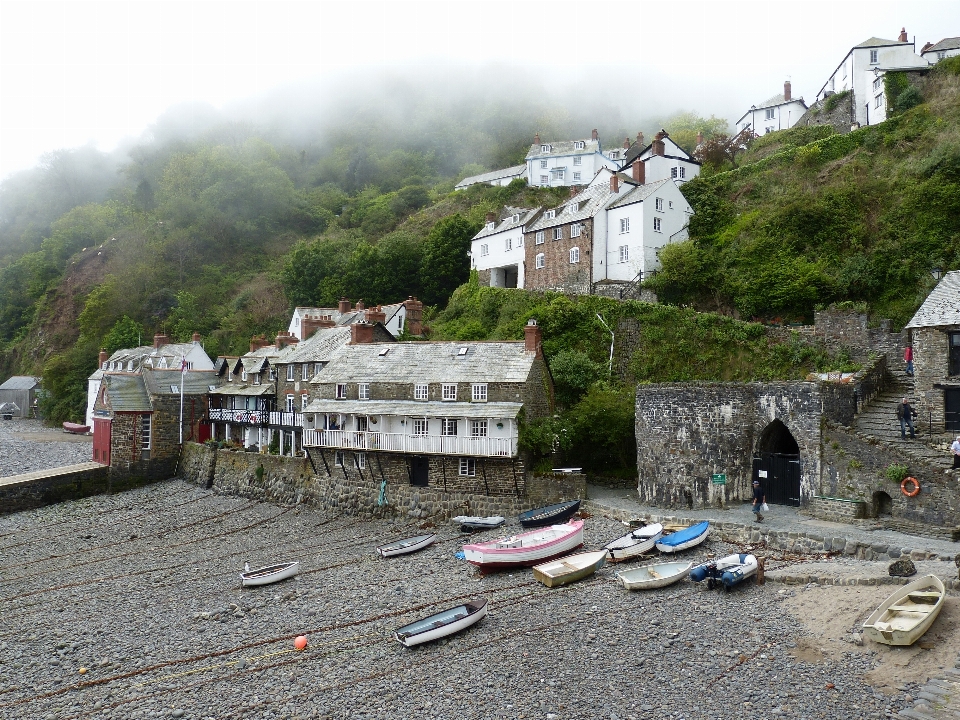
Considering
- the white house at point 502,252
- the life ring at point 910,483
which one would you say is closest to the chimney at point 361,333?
the white house at point 502,252

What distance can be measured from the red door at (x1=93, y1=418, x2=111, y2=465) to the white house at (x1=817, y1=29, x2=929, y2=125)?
52.0 metres

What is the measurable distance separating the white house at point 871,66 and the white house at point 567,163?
21.0m

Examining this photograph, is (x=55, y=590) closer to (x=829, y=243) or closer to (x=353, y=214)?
(x=829, y=243)

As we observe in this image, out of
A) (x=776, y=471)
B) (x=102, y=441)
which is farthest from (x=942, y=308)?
(x=102, y=441)

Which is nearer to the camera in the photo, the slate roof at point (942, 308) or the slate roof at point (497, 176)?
the slate roof at point (942, 308)

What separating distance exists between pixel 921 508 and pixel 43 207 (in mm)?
125158

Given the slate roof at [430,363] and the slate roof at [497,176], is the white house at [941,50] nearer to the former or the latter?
the slate roof at [497,176]

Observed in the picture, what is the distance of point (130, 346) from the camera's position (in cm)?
6056

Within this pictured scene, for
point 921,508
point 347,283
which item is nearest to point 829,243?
point 921,508

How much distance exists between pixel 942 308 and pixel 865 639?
568 inches

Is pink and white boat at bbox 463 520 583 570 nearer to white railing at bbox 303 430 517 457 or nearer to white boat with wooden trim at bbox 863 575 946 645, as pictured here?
white railing at bbox 303 430 517 457

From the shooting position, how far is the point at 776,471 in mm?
22078

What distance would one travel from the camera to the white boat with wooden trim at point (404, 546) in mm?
21828

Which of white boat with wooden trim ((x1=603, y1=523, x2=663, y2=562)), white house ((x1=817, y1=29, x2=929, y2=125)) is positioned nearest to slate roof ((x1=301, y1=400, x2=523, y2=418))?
white boat with wooden trim ((x1=603, y1=523, x2=663, y2=562))
